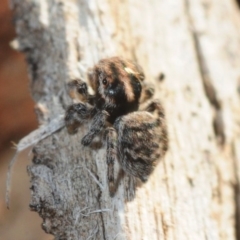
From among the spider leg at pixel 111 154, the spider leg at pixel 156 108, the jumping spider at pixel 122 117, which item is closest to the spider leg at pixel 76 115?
the jumping spider at pixel 122 117

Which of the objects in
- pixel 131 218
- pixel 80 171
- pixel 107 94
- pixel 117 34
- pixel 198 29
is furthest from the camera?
pixel 198 29

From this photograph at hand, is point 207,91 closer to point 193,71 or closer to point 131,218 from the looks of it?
point 193,71

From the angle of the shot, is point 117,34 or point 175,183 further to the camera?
point 117,34

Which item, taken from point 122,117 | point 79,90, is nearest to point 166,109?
point 122,117

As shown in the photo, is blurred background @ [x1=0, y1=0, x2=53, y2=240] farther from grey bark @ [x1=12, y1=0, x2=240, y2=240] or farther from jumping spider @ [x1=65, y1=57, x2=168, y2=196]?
jumping spider @ [x1=65, y1=57, x2=168, y2=196]

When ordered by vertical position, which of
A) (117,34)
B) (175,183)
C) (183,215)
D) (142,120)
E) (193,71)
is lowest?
(183,215)

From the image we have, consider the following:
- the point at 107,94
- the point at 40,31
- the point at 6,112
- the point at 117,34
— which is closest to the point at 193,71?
the point at 117,34

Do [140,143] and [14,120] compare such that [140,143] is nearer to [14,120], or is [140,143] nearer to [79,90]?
[79,90]

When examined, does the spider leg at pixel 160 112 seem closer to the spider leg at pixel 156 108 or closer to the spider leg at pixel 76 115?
the spider leg at pixel 156 108
